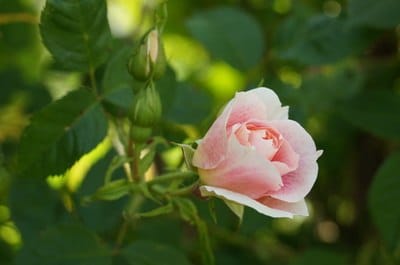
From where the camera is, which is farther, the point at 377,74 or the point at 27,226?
the point at 377,74

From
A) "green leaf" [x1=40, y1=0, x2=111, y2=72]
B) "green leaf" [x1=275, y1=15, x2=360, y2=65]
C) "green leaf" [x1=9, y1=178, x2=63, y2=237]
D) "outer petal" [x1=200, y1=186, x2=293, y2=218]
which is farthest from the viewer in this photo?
"green leaf" [x1=275, y1=15, x2=360, y2=65]

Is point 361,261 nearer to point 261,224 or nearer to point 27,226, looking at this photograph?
point 261,224

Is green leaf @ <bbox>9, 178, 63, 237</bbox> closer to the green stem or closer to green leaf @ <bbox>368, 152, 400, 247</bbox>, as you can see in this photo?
the green stem

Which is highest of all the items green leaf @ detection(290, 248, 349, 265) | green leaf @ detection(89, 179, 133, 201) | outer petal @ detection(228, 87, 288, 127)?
outer petal @ detection(228, 87, 288, 127)

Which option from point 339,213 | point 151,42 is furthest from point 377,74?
point 151,42

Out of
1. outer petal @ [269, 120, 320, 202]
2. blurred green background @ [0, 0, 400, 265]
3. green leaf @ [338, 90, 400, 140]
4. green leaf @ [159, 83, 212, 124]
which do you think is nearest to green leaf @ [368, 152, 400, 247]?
blurred green background @ [0, 0, 400, 265]

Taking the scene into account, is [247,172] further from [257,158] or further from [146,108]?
[146,108]

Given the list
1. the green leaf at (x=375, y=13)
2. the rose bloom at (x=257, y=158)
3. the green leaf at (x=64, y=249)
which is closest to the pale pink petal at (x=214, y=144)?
the rose bloom at (x=257, y=158)
